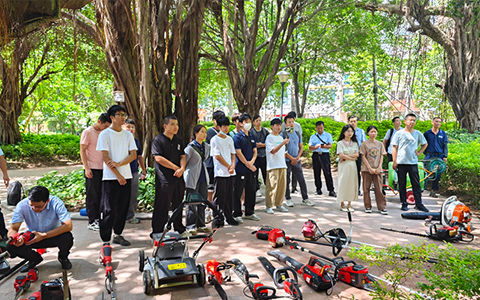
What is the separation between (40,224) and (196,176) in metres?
2.30

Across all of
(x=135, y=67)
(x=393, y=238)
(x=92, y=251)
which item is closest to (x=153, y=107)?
(x=135, y=67)

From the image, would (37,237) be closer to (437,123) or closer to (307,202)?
(307,202)

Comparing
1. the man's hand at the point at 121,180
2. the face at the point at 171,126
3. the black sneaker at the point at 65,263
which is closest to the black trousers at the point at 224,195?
the face at the point at 171,126

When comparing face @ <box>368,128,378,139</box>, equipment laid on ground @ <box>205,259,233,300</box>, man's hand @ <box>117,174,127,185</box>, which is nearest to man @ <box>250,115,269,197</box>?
face @ <box>368,128,378,139</box>

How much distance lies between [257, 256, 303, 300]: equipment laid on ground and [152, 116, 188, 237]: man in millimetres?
1504

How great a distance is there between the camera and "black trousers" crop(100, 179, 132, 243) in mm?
4762

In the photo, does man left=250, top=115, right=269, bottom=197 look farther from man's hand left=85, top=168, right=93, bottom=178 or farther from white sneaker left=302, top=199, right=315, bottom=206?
man's hand left=85, top=168, right=93, bottom=178

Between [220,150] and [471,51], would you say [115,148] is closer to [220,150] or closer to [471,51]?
[220,150]

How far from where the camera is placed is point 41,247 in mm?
3996

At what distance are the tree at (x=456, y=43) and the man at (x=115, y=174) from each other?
1036 cm

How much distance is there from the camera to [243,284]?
3.76m

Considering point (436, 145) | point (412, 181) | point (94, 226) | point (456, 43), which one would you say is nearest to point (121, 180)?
point (94, 226)

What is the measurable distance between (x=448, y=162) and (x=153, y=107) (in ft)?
22.7

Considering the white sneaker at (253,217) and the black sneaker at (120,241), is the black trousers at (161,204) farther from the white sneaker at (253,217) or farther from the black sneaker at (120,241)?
the white sneaker at (253,217)
